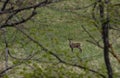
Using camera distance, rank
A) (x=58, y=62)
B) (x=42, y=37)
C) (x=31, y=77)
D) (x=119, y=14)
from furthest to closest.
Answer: (x=42, y=37) < (x=119, y=14) < (x=58, y=62) < (x=31, y=77)

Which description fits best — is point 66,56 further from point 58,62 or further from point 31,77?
point 31,77

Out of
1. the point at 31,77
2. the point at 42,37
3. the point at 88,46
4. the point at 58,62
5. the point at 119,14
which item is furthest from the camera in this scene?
the point at 88,46

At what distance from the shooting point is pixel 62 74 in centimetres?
310

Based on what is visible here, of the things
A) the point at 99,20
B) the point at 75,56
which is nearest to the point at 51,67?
the point at 75,56

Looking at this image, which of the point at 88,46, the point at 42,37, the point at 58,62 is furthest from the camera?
the point at 88,46

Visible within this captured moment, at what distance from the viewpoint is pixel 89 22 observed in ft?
11.0

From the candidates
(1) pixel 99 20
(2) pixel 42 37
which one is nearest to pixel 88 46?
(2) pixel 42 37

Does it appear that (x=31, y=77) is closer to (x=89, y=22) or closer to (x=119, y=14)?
(x=89, y=22)

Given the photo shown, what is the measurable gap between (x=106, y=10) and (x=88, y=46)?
5126 mm

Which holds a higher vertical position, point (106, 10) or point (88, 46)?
point (106, 10)

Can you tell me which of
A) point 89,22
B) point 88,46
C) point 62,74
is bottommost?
point 88,46

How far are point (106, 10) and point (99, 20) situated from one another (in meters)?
0.13

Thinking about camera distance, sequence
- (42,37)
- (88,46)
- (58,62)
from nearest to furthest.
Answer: (58,62), (42,37), (88,46)

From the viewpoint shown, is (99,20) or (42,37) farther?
(42,37)
